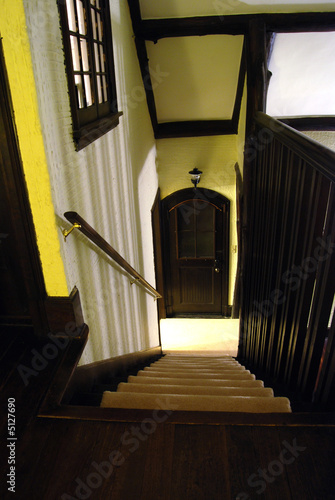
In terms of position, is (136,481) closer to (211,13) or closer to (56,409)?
(56,409)

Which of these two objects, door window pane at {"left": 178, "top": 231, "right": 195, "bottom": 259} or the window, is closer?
the window

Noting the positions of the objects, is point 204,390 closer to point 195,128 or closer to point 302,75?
point 302,75

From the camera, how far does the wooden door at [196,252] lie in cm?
533

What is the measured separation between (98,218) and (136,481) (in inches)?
57.2

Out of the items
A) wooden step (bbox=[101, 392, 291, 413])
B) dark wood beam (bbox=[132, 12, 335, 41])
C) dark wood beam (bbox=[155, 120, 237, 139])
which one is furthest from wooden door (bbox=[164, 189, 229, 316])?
wooden step (bbox=[101, 392, 291, 413])

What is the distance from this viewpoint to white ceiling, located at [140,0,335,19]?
3162 millimetres

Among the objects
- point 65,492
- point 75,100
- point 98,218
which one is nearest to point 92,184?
point 98,218

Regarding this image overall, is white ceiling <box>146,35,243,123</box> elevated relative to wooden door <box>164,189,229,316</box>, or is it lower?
elevated

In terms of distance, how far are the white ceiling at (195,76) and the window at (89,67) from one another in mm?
1399

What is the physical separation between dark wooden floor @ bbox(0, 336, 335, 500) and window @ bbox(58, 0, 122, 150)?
1.29 metres

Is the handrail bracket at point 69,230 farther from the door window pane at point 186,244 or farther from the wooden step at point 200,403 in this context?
the door window pane at point 186,244

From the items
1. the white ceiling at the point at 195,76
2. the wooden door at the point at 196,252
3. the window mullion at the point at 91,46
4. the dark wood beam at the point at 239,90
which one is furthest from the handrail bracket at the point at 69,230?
the wooden door at the point at 196,252

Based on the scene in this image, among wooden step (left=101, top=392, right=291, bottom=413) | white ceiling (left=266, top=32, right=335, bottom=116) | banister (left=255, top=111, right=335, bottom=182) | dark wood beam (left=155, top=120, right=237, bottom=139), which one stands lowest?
wooden step (left=101, top=392, right=291, bottom=413)

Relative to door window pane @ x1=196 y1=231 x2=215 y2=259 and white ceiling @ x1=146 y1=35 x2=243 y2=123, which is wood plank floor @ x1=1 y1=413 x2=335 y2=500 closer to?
white ceiling @ x1=146 y1=35 x2=243 y2=123
